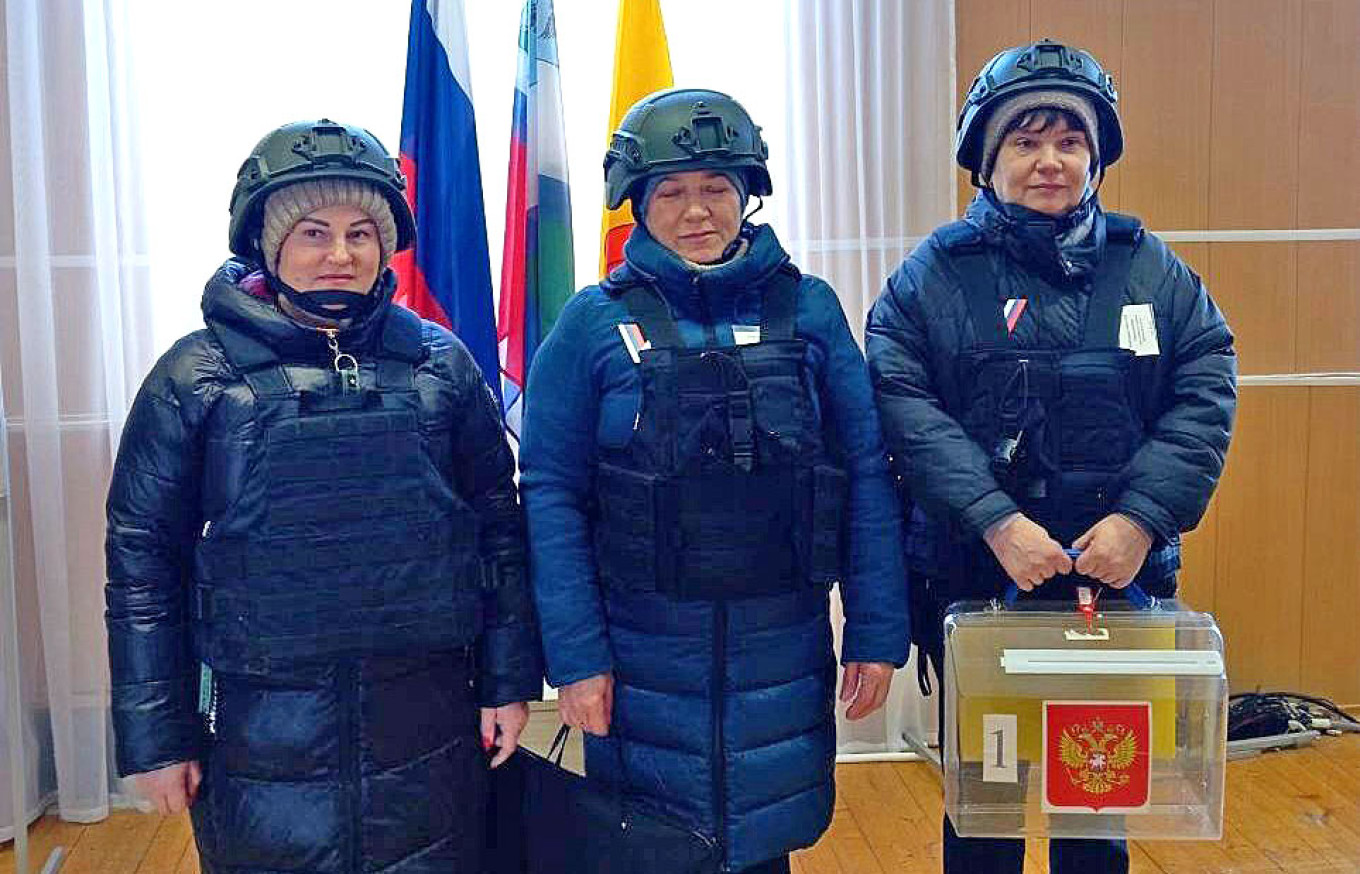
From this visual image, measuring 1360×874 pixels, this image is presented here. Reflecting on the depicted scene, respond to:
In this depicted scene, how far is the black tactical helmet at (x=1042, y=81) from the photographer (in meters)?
1.81

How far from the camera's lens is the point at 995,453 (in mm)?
1793

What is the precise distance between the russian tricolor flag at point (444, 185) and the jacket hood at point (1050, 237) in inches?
51.8

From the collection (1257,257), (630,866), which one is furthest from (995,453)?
(1257,257)

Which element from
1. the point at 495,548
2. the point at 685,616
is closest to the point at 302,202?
the point at 495,548

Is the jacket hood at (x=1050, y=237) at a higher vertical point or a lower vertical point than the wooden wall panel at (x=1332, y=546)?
higher

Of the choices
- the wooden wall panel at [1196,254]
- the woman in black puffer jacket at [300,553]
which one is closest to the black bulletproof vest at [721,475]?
the woman in black puffer jacket at [300,553]

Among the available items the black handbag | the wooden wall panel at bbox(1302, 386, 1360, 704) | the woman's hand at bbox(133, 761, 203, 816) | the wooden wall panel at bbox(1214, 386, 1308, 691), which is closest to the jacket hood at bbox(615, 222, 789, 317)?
the black handbag

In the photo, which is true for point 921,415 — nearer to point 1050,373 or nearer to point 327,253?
point 1050,373

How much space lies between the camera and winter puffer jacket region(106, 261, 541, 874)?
1575mm

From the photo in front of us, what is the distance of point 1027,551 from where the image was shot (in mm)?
1722

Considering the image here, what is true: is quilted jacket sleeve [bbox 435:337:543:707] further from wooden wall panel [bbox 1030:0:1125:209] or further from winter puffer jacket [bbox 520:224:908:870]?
wooden wall panel [bbox 1030:0:1125:209]

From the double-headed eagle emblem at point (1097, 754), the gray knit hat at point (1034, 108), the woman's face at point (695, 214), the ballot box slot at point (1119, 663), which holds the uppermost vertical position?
the gray knit hat at point (1034, 108)

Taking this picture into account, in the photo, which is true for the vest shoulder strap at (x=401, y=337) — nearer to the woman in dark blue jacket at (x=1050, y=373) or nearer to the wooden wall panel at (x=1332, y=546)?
the woman in dark blue jacket at (x=1050, y=373)

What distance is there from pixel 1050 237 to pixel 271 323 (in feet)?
3.74
